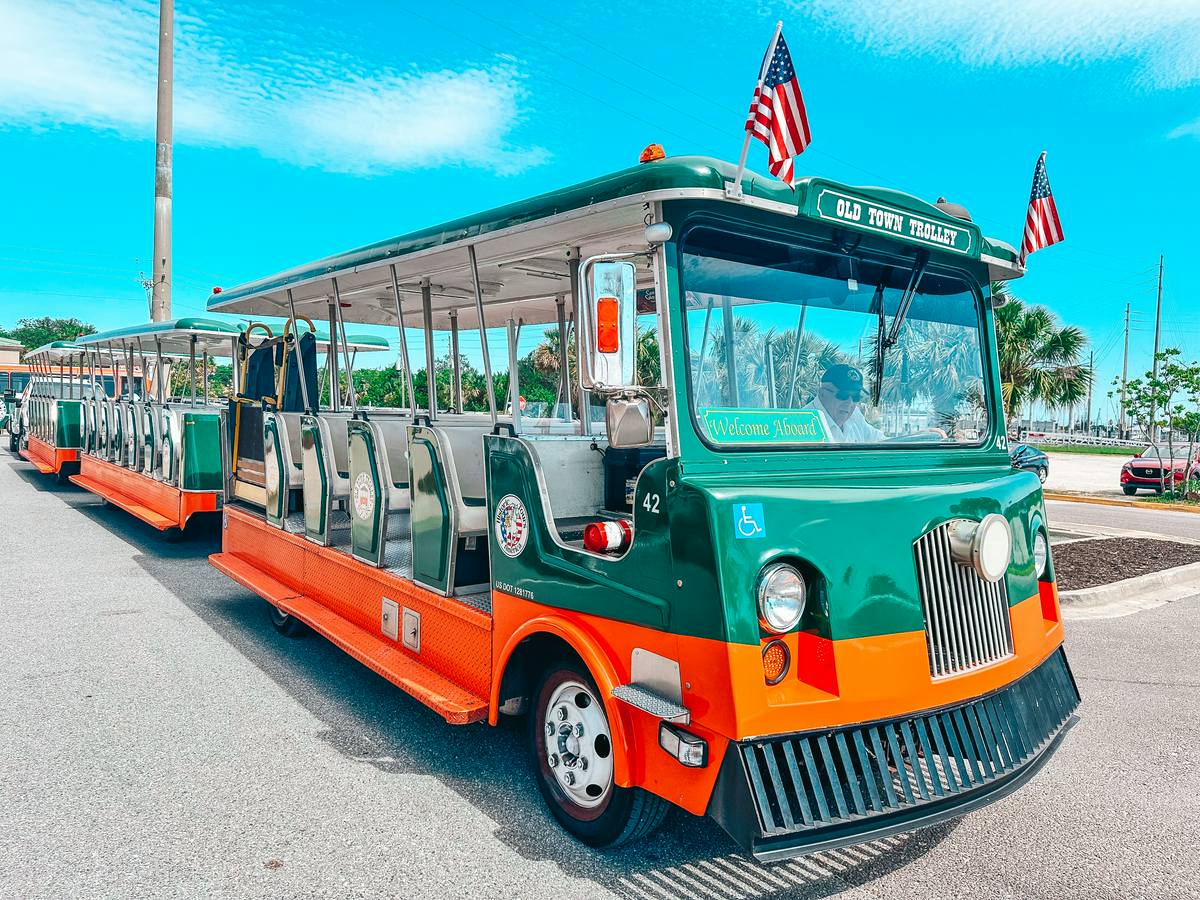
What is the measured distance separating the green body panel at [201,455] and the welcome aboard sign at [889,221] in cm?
760

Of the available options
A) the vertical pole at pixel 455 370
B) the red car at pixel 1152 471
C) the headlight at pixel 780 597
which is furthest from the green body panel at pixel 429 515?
the red car at pixel 1152 471

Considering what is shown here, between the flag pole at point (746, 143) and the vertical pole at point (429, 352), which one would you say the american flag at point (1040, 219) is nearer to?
the flag pole at point (746, 143)

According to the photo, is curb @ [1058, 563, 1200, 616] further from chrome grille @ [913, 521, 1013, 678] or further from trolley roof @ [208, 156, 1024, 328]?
chrome grille @ [913, 521, 1013, 678]

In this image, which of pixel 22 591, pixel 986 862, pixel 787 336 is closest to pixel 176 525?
pixel 22 591

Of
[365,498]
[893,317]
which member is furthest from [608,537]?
[365,498]

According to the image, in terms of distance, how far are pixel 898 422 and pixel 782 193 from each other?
45.6 inches

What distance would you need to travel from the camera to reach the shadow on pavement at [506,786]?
301cm

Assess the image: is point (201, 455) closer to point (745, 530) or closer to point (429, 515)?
point (429, 515)

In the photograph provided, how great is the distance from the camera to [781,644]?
2.69 metres

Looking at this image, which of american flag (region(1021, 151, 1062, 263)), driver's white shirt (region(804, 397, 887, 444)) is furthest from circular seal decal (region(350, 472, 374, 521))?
american flag (region(1021, 151, 1062, 263))

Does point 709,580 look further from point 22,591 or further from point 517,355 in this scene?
point 22,591

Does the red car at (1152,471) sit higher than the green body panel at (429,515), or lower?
lower

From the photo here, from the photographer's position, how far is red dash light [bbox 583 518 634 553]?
3086 mm

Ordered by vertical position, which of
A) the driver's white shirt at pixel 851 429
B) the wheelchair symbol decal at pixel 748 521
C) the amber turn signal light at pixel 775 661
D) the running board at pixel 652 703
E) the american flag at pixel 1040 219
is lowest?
the running board at pixel 652 703
